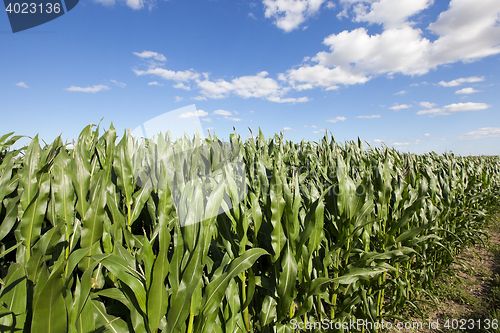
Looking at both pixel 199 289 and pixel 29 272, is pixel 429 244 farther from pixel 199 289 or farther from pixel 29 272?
pixel 29 272

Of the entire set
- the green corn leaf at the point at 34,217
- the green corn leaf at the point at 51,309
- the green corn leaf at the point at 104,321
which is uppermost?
the green corn leaf at the point at 34,217

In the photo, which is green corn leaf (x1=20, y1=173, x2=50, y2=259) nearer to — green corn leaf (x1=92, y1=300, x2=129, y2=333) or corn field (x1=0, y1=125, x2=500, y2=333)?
corn field (x1=0, y1=125, x2=500, y2=333)

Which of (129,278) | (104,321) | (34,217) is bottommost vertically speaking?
(104,321)

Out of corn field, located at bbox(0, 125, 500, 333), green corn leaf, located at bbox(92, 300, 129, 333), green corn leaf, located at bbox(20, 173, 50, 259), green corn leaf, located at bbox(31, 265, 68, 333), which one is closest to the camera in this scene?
green corn leaf, located at bbox(31, 265, 68, 333)

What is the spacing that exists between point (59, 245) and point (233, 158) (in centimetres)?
183

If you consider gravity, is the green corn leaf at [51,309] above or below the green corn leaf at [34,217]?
below

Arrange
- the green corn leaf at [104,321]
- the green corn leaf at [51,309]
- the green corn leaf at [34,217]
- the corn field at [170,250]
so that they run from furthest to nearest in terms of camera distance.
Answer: the green corn leaf at [34,217] < the green corn leaf at [104,321] < the corn field at [170,250] < the green corn leaf at [51,309]

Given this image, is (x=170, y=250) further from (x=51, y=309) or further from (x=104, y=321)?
(x=51, y=309)

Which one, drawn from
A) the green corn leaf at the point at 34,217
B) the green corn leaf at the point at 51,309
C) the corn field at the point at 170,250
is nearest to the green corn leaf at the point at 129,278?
the corn field at the point at 170,250

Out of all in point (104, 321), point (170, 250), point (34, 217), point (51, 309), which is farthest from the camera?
point (170, 250)

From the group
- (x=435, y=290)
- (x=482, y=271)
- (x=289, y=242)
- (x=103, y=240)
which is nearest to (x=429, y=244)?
(x=435, y=290)

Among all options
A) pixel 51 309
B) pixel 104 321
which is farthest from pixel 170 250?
→ pixel 51 309

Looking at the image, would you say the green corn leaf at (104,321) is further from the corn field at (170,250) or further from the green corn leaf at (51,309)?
the green corn leaf at (51,309)

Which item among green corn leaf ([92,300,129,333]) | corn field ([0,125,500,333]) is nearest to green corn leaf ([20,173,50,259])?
corn field ([0,125,500,333])
